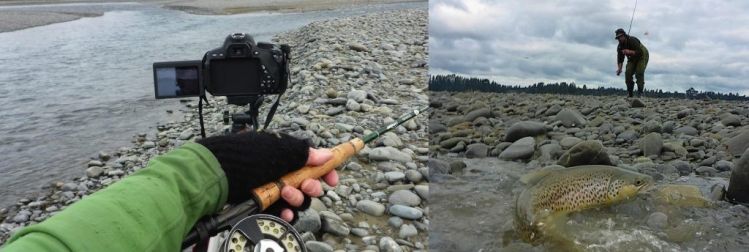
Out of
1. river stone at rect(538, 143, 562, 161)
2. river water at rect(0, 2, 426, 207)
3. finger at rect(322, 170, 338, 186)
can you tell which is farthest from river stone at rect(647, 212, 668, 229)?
river water at rect(0, 2, 426, 207)

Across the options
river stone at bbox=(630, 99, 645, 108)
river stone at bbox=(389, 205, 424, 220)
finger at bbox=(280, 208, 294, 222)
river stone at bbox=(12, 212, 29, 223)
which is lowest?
river stone at bbox=(12, 212, 29, 223)

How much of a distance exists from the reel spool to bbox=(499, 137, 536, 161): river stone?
332cm

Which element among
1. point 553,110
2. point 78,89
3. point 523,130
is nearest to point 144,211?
point 523,130

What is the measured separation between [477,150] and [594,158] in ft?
2.41

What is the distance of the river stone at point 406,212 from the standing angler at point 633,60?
16.4 ft

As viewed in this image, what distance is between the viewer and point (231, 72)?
5.74 ft

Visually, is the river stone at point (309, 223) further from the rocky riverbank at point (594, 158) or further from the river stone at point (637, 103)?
the river stone at point (637, 103)

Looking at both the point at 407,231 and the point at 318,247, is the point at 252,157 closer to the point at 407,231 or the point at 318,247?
the point at 318,247

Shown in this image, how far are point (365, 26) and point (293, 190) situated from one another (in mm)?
9693

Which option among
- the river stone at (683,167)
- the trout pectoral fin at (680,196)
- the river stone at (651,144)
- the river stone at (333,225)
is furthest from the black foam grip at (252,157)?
the river stone at (651,144)

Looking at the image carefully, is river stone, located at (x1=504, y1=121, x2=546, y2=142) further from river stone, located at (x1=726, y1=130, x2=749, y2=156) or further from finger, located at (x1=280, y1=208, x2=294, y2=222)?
finger, located at (x1=280, y1=208, x2=294, y2=222)

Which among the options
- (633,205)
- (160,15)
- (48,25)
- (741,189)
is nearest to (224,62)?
(633,205)

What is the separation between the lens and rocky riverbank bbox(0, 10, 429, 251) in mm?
2721

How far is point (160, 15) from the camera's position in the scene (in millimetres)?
19141
